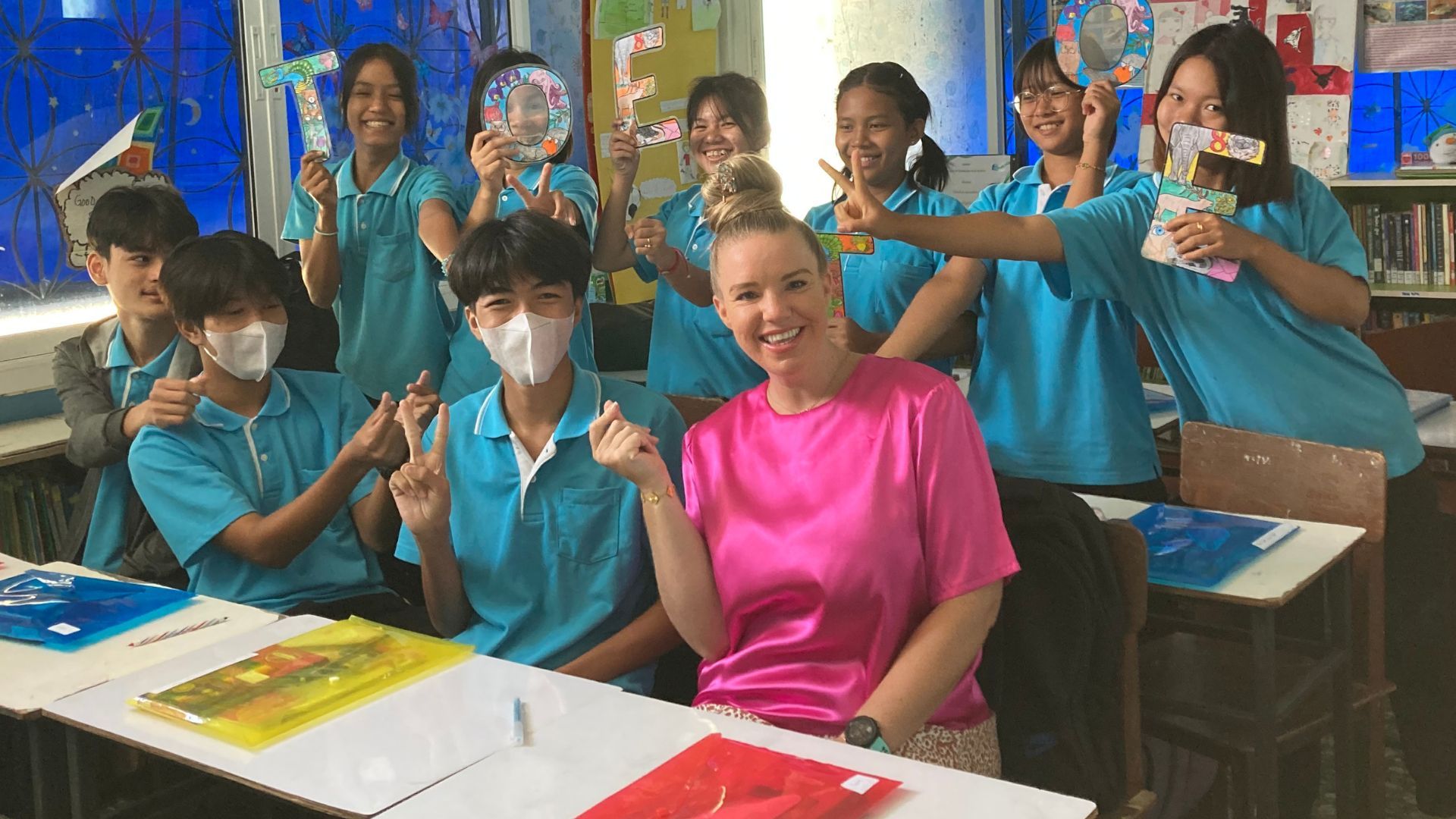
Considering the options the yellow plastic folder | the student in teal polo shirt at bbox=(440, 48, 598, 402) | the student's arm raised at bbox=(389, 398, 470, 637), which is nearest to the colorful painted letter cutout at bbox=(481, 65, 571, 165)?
the student in teal polo shirt at bbox=(440, 48, 598, 402)

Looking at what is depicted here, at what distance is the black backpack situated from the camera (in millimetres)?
1958

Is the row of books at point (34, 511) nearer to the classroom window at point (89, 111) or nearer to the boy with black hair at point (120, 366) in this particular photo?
the classroom window at point (89, 111)

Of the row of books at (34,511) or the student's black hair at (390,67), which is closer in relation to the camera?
the student's black hair at (390,67)

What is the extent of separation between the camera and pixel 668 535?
1.83 metres

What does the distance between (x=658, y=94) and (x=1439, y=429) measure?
318 centimetres

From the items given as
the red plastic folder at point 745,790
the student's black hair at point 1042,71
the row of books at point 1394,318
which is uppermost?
the student's black hair at point 1042,71

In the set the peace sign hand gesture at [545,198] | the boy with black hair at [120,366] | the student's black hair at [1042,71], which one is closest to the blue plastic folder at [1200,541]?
the student's black hair at [1042,71]

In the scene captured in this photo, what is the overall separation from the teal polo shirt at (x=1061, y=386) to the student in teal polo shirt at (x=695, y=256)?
0.64 m

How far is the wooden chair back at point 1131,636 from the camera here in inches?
77.9

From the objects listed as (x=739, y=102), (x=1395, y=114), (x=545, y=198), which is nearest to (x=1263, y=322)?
(x=739, y=102)

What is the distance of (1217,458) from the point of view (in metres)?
2.53

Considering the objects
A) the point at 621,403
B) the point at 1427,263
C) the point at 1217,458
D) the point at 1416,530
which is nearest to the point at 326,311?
the point at 621,403

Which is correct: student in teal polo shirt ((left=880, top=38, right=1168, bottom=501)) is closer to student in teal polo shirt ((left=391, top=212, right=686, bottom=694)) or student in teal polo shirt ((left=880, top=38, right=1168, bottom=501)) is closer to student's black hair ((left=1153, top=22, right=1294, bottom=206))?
student's black hair ((left=1153, top=22, right=1294, bottom=206))

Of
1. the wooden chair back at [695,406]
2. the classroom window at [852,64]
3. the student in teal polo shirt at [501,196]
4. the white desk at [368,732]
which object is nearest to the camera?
the white desk at [368,732]
